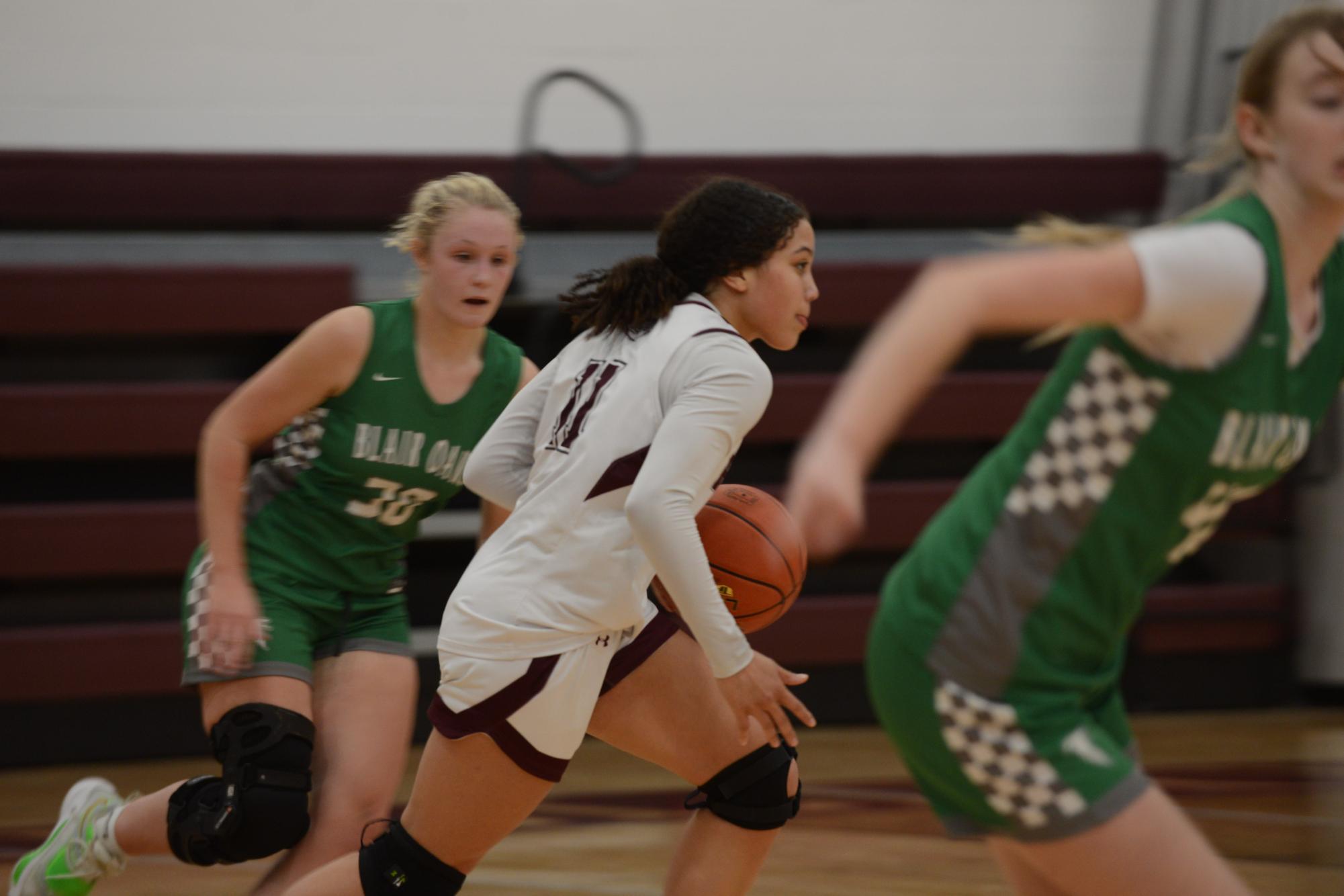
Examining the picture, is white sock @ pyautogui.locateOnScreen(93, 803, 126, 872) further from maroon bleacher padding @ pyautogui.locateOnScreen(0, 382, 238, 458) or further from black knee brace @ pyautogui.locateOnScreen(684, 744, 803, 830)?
maroon bleacher padding @ pyautogui.locateOnScreen(0, 382, 238, 458)

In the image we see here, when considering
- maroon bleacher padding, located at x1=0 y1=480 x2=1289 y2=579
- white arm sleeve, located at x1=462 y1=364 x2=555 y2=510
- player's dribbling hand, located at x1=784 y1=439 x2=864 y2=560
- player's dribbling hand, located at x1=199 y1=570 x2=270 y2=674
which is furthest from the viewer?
maroon bleacher padding, located at x1=0 y1=480 x2=1289 y2=579

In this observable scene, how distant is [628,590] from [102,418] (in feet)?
12.9

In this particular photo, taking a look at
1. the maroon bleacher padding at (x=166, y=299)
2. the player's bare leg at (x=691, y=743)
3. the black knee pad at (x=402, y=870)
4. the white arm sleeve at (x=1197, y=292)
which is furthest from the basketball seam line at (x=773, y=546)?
the maroon bleacher padding at (x=166, y=299)

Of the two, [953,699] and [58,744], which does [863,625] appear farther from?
[953,699]

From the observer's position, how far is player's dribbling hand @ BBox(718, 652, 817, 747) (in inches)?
87.4

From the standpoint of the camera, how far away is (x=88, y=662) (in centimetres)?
550

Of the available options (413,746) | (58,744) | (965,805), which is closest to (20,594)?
(58,744)

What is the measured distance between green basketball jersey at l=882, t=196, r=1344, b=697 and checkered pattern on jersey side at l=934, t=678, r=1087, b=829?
27mm

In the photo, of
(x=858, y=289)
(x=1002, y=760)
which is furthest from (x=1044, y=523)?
(x=858, y=289)

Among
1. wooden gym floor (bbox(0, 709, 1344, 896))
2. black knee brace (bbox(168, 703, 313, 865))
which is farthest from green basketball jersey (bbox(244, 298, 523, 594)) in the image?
wooden gym floor (bbox(0, 709, 1344, 896))

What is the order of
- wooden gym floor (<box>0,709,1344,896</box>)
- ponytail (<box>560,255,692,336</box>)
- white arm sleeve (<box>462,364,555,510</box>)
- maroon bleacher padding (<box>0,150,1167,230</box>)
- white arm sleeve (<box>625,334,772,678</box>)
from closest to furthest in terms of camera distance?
white arm sleeve (<box>625,334,772,678</box>) < ponytail (<box>560,255,692,336</box>) < white arm sleeve (<box>462,364,555,510</box>) < wooden gym floor (<box>0,709,1344,896</box>) < maroon bleacher padding (<box>0,150,1167,230</box>)

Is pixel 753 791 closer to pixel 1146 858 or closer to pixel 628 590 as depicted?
pixel 628 590

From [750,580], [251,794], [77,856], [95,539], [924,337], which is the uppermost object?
[924,337]

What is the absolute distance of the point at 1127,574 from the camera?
1.67 m
